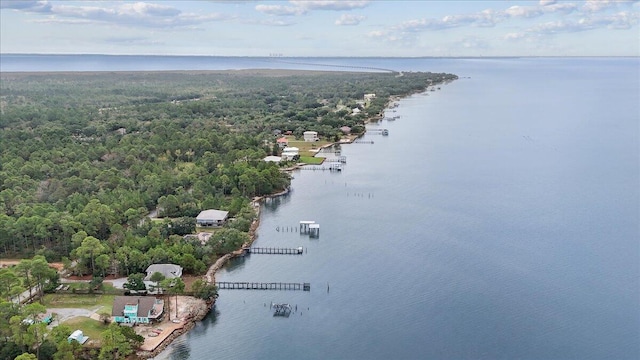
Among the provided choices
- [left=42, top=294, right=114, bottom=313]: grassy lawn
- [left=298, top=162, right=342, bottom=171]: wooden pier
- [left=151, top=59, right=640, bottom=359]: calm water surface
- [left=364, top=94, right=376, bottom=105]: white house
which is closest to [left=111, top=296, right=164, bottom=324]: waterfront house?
[left=42, top=294, right=114, bottom=313]: grassy lawn

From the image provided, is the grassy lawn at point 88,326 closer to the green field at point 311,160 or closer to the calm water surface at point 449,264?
the calm water surface at point 449,264

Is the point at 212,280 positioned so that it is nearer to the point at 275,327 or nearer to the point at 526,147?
the point at 275,327

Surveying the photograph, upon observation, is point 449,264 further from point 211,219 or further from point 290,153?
point 290,153

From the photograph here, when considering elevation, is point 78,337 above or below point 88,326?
above

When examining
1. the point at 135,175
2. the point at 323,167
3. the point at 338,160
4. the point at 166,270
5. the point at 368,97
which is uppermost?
the point at 368,97

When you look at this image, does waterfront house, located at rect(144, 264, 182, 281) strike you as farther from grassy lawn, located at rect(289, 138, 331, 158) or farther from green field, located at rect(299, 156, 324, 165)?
grassy lawn, located at rect(289, 138, 331, 158)

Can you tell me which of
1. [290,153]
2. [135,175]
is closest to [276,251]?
[135,175]
